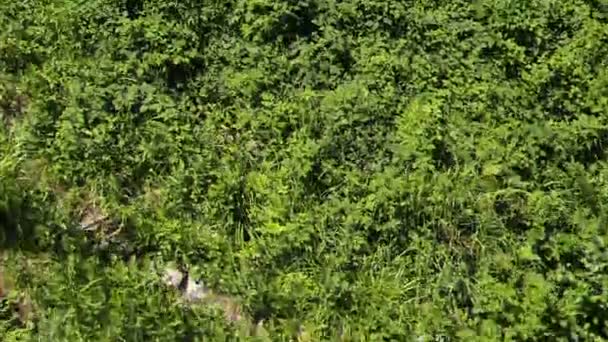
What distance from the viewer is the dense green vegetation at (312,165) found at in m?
4.08

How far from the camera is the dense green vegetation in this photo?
4.08 m

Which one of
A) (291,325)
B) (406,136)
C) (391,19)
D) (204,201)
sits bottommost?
(291,325)

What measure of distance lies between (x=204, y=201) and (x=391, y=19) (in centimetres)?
154

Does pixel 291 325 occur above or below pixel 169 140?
below

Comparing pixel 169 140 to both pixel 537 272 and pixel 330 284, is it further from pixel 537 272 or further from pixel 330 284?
pixel 537 272

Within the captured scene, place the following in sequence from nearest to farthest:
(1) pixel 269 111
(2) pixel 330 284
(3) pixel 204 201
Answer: (2) pixel 330 284
(3) pixel 204 201
(1) pixel 269 111

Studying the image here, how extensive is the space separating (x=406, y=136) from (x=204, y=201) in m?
1.08

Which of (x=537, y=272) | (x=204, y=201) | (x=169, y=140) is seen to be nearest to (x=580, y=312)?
(x=537, y=272)

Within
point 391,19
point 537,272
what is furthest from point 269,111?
point 537,272

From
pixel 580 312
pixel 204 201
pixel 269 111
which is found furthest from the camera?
pixel 269 111

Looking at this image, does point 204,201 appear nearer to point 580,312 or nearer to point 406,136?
point 406,136

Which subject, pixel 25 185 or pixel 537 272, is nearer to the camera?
pixel 537 272

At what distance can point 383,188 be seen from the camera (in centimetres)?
435

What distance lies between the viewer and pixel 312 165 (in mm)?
4504
